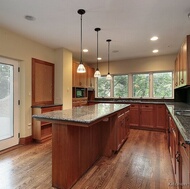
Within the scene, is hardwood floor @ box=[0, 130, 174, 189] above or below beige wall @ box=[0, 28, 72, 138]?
below

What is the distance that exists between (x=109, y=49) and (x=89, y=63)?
6.97 feet

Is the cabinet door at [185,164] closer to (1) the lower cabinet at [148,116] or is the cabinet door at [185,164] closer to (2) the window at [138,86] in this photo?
(1) the lower cabinet at [148,116]

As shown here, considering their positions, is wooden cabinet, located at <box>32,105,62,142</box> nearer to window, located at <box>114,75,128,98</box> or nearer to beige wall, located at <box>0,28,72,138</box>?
beige wall, located at <box>0,28,72,138</box>

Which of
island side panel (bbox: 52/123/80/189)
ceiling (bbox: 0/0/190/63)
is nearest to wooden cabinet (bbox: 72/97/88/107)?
ceiling (bbox: 0/0/190/63)

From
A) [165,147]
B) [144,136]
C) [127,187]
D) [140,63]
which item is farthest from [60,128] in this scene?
[140,63]

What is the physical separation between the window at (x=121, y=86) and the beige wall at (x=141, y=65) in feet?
0.89

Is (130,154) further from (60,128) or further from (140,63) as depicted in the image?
(140,63)

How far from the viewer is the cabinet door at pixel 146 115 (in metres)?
4.90

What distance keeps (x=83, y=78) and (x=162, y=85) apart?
2.94 meters

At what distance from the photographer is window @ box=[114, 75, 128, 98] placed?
5957mm

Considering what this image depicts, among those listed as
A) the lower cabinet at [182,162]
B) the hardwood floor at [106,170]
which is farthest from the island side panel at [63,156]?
the lower cabinet at [182,162]

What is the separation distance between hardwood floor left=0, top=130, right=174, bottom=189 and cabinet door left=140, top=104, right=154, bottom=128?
1547mm

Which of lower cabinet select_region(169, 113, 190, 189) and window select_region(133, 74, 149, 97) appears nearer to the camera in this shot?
lower cabinet select_region(169, 113, 190, 189)

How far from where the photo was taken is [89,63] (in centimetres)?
656
